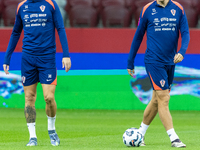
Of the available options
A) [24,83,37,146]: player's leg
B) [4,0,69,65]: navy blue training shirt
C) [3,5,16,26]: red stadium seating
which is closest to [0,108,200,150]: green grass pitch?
[24,83,37,146]: player's leg

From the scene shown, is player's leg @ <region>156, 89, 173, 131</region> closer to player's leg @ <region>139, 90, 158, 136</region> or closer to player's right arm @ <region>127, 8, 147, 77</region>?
player's leg @ <region>139, 90, 158, 136</region>

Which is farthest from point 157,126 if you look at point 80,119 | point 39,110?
point 39,110

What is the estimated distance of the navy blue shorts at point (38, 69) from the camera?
6.03 metres

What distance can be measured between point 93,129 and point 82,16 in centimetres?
513

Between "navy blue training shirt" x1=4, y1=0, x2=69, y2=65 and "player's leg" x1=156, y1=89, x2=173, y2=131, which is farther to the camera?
"navy blue training shirt" x1=4, y1=0, x2=69, y2=65

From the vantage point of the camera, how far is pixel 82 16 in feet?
42.1

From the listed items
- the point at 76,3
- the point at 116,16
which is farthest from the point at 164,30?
the point at 76,3

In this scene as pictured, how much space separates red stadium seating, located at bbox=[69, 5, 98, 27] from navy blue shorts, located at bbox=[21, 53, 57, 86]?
6835mm

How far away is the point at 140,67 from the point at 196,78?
4.80ft

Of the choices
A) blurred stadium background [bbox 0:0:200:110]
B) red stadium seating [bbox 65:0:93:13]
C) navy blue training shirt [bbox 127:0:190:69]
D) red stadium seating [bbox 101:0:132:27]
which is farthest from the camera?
red stadium seating [bbox 65:0:93:13]

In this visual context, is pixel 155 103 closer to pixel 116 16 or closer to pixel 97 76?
pixel 97 76

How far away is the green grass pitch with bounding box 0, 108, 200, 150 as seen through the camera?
615 centimetres

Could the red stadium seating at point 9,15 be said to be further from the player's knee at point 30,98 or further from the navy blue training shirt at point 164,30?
A: the navy blue training shirt at point 164,30

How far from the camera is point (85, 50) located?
39.2 ft
